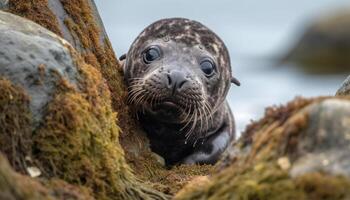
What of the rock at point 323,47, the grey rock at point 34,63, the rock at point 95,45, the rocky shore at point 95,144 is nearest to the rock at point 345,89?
the rocky shore at point 95,144

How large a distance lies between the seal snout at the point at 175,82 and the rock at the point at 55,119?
8.81 feet

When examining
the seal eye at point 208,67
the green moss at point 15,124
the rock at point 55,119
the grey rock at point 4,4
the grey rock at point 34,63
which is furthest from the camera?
the seal eye at point 208,67

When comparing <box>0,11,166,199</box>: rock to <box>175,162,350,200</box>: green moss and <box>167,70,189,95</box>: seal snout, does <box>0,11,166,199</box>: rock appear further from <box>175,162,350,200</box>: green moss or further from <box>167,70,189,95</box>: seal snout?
<box>167,70,189,95</box>: seal snout

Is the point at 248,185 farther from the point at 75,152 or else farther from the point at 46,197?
the point at 75,152

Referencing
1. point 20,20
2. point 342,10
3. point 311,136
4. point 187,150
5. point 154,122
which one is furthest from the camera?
point 342,10

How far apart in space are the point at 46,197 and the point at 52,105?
1.37m

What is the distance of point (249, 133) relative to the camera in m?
5.99

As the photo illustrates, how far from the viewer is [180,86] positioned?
995 cm

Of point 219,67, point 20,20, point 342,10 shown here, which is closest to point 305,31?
point 342,10

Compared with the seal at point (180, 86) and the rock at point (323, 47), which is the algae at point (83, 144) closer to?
the seal at point (180, 86)

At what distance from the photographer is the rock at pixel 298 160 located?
4.98 meters

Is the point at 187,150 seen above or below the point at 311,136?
below

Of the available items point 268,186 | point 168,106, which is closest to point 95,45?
point 168,106

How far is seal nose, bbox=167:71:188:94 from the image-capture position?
32.5 feet
